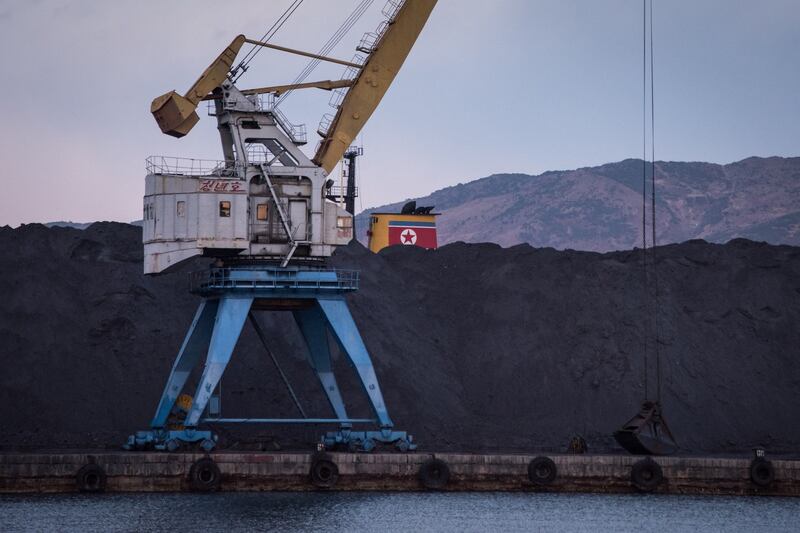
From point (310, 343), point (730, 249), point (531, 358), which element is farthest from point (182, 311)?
point (730, 249)

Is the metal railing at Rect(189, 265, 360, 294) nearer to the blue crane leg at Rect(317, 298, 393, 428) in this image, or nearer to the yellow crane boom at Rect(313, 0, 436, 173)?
the blue crane leg at Rect(317, 298, 393, 428)

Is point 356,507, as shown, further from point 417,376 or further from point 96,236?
point 96,236

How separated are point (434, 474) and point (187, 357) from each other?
8.67 metres

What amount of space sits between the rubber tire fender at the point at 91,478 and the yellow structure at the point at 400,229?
30.2m

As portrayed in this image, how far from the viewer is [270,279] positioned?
45844 millimetres

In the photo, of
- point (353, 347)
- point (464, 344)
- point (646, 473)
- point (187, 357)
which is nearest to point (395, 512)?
point (353, 347)

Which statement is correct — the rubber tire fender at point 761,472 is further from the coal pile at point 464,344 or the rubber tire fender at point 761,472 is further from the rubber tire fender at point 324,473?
the rubber tire fender at point 324,473

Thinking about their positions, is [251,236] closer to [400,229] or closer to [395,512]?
[395,512]

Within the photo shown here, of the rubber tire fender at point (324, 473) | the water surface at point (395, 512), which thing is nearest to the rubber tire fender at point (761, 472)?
the water surface at point (395, 512)

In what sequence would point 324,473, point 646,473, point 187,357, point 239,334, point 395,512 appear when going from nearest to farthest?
point 395,512, point 324,473, point 646,473, point 239,334, point 187,357

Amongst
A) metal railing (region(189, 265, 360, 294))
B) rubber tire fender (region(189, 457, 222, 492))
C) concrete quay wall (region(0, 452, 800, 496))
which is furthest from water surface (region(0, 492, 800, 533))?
metal railing (region(189, 265, 360, 294))

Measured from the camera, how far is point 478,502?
4341cm

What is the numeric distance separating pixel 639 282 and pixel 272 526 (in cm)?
2721

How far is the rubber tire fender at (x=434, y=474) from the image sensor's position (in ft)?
148
